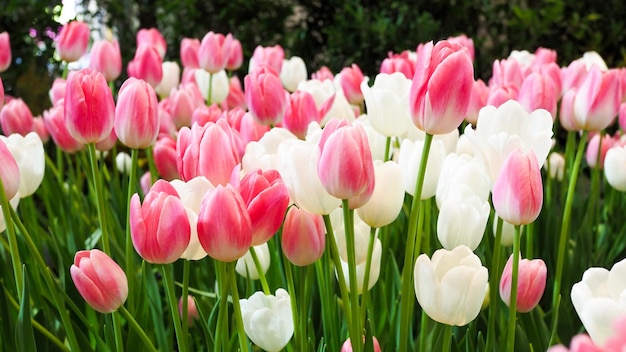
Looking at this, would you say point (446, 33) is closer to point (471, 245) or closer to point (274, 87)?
point (274, 87)

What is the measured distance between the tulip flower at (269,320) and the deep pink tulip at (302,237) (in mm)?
45

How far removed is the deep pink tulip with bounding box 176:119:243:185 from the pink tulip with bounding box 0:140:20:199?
5.5 inches

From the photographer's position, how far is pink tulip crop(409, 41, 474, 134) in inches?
20.6

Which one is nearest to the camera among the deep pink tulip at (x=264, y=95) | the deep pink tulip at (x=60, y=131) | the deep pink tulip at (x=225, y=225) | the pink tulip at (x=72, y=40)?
the deep pink tulip at (x=225, y=225)

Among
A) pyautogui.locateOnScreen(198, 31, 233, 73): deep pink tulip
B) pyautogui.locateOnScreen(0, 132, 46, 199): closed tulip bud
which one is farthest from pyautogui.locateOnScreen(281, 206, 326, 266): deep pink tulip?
pyautogui.locateOnScreen(198, 31, 233, 73): deep pink tulip

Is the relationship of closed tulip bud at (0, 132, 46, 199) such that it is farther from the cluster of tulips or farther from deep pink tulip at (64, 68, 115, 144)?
deep pink tulip at (64, 68, 115, 144)

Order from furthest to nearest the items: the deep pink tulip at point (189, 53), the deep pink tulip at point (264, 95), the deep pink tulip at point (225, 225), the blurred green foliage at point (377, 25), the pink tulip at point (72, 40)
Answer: the blurred green foliage at point (377, 25)
the deep pink tulip at point (189, 53)
the pink tulip at point (72, 40)
the deep pink tulip at point (264, 95)
the deep pink tulip at point (225, 225)

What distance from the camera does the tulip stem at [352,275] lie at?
524 mm

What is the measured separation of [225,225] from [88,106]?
0.23 meters

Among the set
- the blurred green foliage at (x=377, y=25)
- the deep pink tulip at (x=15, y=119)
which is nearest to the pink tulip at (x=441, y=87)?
the deep pink tulip at (x=15, y=119)

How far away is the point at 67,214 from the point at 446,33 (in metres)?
2.84

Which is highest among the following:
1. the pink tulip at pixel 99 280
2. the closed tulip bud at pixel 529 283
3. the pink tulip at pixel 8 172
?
the pink tulip at pixel 8 172

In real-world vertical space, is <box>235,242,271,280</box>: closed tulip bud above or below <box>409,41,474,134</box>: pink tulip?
below

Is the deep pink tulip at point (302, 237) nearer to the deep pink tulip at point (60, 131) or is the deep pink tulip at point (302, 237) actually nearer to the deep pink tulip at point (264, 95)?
the deep pink tulip at point (264, 95)
